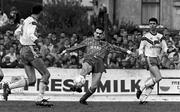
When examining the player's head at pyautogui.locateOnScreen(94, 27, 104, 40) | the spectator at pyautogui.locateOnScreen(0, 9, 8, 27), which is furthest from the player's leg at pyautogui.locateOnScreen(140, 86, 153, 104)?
the spectator at pyautogui.locateOnScreen(0, 9, 8, 27)

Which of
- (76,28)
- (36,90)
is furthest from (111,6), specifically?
(36,90)

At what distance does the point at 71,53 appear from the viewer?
23547mm

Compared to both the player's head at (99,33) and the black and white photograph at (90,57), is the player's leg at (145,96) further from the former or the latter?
the player's head at (99,33)

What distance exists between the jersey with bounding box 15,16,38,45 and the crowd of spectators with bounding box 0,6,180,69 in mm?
4550

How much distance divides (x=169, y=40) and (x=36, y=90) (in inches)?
237

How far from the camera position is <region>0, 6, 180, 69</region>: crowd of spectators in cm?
2248

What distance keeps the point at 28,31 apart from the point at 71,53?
23.7 ft

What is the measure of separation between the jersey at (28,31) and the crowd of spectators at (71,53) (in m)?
4.55

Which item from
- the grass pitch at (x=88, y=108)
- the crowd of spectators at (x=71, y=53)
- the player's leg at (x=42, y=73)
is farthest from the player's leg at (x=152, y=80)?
the player's leg at (x=42, y=73)

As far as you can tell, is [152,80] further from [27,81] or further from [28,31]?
[28,31]

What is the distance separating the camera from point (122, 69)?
70.6 ft

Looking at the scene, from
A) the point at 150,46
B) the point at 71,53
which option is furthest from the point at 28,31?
the point at 71,53

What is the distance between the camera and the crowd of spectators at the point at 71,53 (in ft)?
73.8

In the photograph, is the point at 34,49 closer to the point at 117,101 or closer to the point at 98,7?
the point at 117,101
